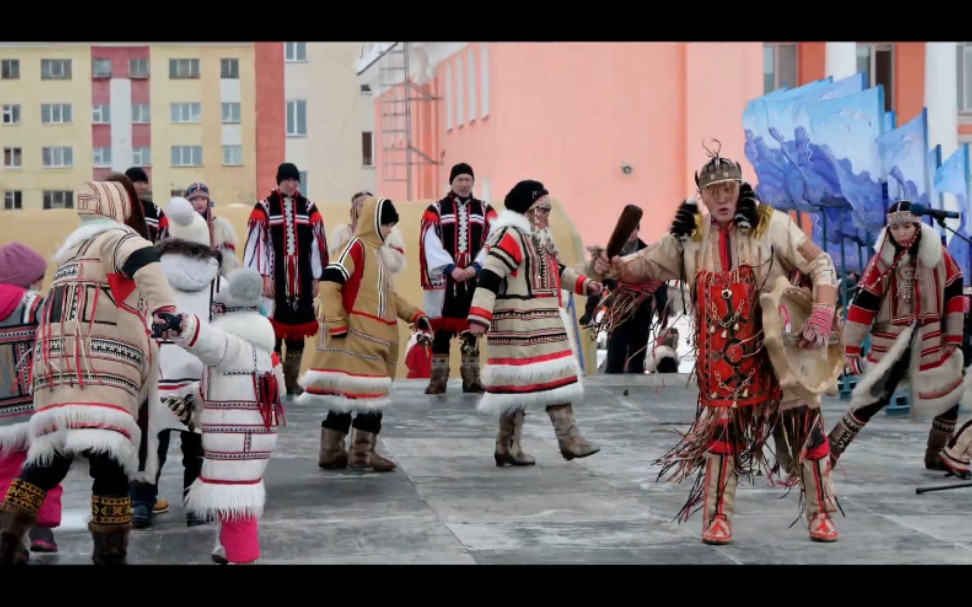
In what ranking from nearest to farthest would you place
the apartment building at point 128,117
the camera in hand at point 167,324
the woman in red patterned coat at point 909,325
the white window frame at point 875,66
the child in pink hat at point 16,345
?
the camera in hand at point 167,324 < the child in pink hat at point 16,345 < the woman in red patterned coat at point 909,325 < the white window frame at point 875,66 < the apartment building at point 128,117

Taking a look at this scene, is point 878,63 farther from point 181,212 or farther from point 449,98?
point 181,212

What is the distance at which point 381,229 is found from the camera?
10.0 m

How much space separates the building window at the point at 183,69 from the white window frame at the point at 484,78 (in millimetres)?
26966

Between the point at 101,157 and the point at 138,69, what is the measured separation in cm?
358

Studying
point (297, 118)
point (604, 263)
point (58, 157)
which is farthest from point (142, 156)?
point (604, 263)

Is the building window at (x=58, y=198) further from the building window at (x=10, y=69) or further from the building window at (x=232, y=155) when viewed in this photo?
the building window at (x=232, y=155)

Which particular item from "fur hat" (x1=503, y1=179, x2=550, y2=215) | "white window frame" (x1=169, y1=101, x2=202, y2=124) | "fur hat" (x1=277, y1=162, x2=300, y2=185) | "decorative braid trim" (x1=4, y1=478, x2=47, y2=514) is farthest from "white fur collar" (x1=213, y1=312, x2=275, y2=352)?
"white window frame" (x1=169, y1=101, x2=202, y2=124)

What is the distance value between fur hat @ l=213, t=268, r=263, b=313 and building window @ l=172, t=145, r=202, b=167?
51.9 m

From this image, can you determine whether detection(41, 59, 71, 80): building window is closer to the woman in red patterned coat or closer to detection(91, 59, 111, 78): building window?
detection(91, 59, 111, 78): building window

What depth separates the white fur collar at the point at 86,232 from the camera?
707cm

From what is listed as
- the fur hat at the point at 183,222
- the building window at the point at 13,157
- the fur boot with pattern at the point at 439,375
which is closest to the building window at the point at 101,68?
the building window at the point at 13,157

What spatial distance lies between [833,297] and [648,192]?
27514 millimetres

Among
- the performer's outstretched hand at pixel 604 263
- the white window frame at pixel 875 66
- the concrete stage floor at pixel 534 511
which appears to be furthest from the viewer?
the white window frame at pixel 875 66
